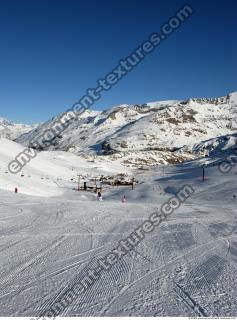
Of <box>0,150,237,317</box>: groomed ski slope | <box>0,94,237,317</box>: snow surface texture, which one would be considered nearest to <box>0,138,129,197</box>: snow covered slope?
<box>0,94,237,317</box>: snow surface texture

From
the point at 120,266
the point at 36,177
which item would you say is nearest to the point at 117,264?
the point at 120,266

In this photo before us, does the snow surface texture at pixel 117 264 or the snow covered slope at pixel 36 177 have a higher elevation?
the snow covered slope at pixel 36 177

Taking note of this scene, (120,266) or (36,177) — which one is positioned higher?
(36,177)

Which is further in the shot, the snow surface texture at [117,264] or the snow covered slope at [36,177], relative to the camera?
the snow covered slope at [36,177]

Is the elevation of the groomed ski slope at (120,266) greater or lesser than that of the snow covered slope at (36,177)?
lesser

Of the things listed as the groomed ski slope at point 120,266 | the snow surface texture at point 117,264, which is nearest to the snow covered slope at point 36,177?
the snow surface texture at point 117,264

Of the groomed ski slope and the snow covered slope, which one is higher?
the snow covered slope

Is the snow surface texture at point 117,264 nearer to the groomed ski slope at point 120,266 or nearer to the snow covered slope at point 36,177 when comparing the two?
→ the groomed ski slope at point 120,266

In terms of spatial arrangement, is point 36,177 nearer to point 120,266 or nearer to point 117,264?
point 117,264

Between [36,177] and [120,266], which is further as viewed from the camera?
[36,177]

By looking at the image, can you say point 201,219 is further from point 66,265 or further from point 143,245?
point 66,265

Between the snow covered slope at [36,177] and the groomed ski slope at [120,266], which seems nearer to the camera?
the groomed ski slope at [120,266]

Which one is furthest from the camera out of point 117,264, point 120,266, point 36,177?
point 36,177

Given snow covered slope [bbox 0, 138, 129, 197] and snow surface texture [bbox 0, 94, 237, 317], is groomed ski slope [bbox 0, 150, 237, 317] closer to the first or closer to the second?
snow surface texture [bbox 0, 94, 237, 317]
